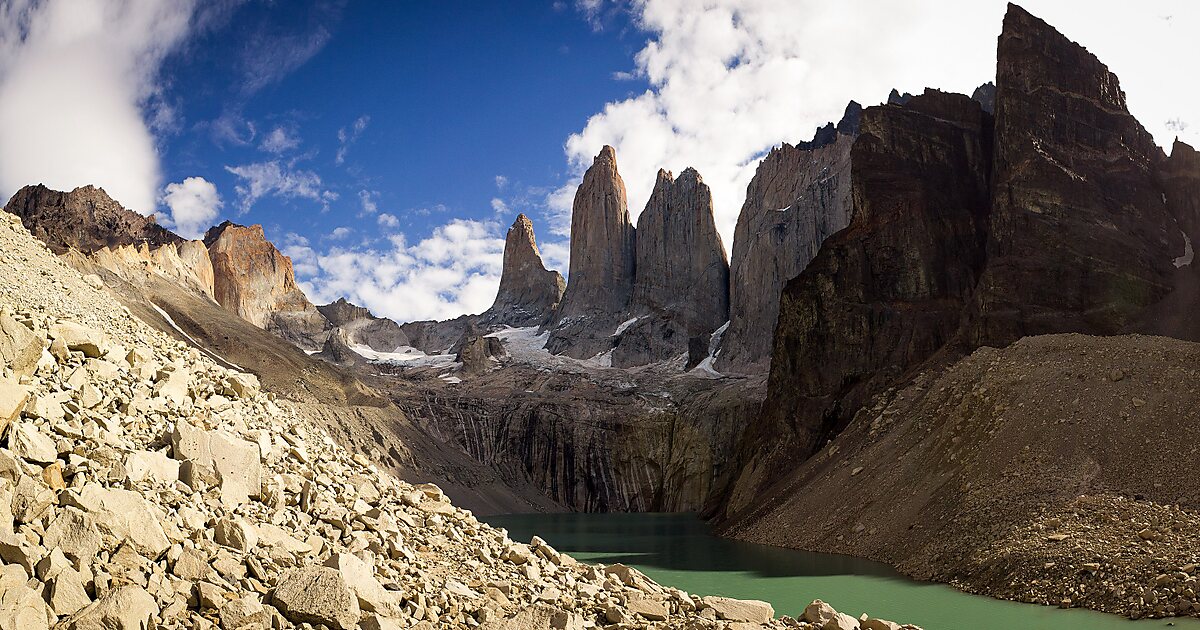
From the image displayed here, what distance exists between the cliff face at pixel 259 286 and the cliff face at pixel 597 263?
4067cm

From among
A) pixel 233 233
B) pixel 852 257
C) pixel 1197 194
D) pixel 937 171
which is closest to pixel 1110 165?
pixel 1197 194

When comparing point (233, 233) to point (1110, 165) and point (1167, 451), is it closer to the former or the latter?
point (1110, 165)

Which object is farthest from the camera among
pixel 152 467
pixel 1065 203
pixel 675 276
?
pixel 675 276

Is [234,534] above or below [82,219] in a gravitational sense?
below

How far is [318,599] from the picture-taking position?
10898 millimetres

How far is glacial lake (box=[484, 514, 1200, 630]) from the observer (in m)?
21.0

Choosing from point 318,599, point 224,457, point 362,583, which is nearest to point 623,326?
point 224,457

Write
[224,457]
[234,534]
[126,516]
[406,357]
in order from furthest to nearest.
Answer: [406,357] < [224,457] < [234,534] < [126,516]

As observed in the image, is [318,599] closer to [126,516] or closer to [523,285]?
[126,516]

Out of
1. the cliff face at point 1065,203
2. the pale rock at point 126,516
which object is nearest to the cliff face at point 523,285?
the cliff face at point 1065,203

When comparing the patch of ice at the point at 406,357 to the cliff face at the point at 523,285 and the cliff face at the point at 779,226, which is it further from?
the cliff face at the point at 779,226

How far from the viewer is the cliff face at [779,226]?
101438 millimetres

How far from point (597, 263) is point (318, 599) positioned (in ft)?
404

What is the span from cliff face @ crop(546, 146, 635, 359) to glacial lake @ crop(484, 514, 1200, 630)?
251ft
